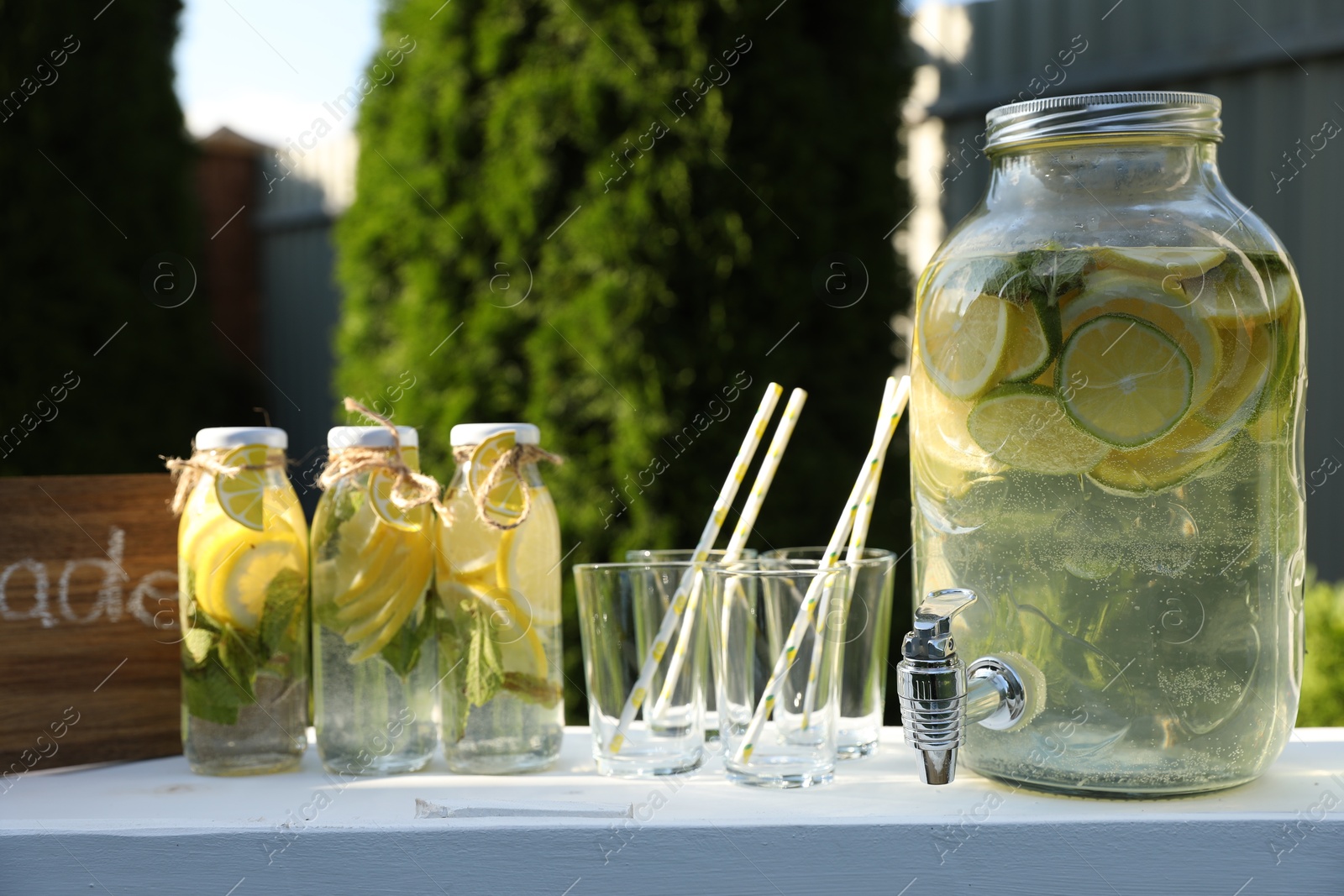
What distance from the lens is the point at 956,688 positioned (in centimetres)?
72

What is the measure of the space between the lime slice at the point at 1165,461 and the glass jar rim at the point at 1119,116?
21 centimetres

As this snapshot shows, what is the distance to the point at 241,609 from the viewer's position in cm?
85

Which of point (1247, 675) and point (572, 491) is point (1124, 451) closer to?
point (1247, 675)

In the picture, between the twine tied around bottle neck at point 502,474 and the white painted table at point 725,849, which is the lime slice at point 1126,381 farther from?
the twine tied around bottle neck at point 502,474

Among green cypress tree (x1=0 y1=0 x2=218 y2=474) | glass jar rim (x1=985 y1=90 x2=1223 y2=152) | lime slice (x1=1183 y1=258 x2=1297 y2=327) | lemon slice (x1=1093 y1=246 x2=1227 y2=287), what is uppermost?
green cypress tree (x1=0 y1=0 x2=218 y2=474)

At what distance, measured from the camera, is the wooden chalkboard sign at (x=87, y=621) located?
89cm

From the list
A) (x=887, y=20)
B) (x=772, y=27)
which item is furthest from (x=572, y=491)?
(x=887, y=20)

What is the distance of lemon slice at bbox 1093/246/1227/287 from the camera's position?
28.7 inches

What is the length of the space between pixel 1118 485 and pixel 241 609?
2.07 ft

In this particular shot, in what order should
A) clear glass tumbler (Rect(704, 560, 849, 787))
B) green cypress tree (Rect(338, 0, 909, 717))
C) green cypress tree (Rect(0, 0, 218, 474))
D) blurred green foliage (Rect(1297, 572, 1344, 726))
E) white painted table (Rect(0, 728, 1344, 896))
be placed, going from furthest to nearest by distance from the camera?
green cypress tree (Rect(0, 0, 218, 474)), green cypress tree (Rect(338, 0, 909, 717)), blurred green foliage (Rect(1297, 572, 1344, 726)), clear glass tumbler (Rect(704, 560, 849, 787)), white painted table (Rect(0, 728, 1344, 896))

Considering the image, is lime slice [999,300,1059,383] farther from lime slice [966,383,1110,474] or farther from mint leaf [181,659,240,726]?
mint leaf [181,659,240,726]

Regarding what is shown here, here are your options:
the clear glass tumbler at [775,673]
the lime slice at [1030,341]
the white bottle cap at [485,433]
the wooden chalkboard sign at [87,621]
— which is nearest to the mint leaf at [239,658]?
the wooden chalkboard sign at [87,621]

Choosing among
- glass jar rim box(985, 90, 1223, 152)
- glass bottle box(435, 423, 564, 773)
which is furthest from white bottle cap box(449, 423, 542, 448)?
glass jar rim box(985, 90, 1223, 152)

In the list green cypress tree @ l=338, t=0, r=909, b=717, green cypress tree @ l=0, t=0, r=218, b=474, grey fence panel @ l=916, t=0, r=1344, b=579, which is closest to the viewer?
green cypress tree @ l=338, t=0, r=909, b=717
